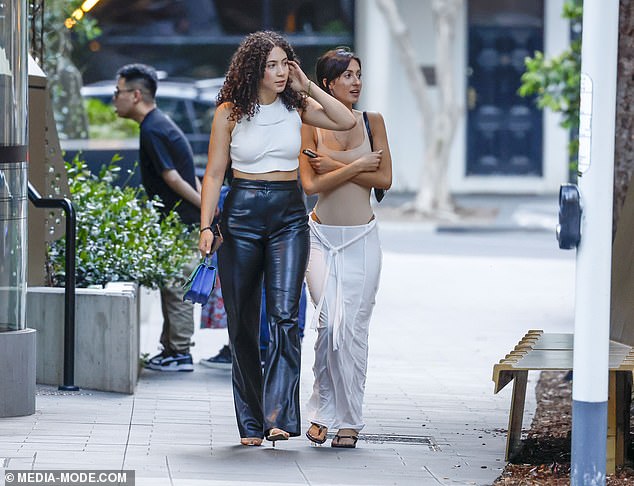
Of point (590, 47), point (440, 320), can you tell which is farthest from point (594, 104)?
point (440, 320)

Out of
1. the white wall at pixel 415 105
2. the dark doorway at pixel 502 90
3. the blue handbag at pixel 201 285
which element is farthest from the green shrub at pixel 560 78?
the dark doorway at pixel 502 90

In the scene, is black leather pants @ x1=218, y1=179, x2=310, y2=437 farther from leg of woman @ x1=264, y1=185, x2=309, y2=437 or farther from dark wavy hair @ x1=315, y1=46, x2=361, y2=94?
dark wavy hair @ x1=315, y1=46, x2=361, y2=94

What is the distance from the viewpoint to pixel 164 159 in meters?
9.13

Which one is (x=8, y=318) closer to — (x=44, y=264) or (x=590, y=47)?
(x=44, y=264)

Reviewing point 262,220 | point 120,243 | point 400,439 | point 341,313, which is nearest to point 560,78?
point 120,243

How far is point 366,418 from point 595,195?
9.28ft

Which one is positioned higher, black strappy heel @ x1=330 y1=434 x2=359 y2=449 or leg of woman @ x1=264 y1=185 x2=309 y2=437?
leg of woman @ x1=264 y1=185 x2=309 y2=437

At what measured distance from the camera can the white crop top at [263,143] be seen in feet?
21.7

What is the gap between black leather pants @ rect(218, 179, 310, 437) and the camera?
21.6ft

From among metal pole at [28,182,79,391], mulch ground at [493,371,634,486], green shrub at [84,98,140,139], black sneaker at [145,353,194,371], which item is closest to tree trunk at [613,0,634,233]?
mulch ground at [493,371,634,486]

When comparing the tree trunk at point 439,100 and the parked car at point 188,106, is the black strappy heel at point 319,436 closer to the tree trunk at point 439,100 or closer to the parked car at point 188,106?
the parked car at point 188,106

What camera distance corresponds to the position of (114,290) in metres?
8.20

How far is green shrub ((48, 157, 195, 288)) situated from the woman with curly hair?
2.07 metres

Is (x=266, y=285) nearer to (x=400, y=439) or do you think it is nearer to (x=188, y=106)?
(x=400, y=439)
